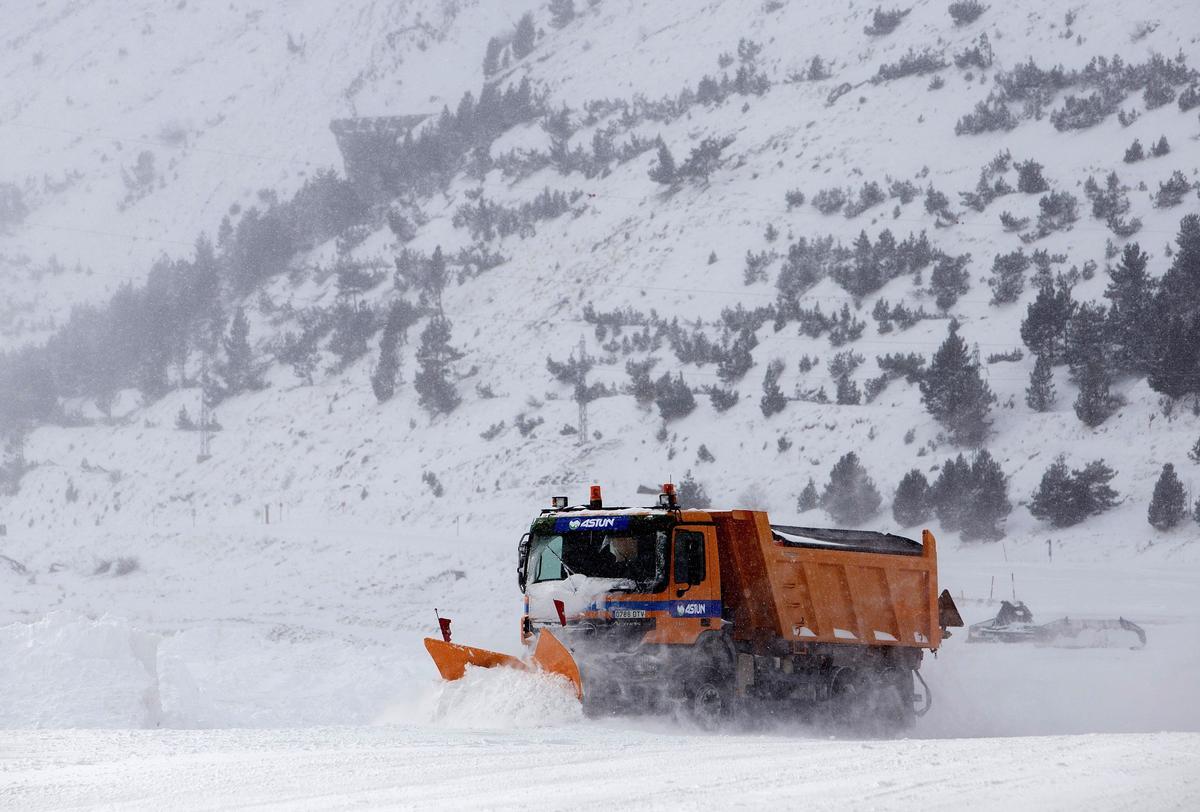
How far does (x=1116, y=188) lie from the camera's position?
1485 inches

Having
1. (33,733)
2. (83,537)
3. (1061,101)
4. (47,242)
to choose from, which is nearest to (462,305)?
(83,537)

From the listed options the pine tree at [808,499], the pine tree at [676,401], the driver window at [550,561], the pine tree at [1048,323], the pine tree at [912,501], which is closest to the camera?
the driver window at [550,561]

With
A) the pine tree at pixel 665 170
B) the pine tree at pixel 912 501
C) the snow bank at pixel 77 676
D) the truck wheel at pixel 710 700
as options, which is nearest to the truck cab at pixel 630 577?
the truck wheel at pixel 710 700

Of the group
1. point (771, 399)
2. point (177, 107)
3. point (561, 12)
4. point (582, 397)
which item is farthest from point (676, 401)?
point (177, 107)

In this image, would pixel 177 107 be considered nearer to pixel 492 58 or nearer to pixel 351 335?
pixel 492 58

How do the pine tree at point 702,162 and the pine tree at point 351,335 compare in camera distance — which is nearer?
the pine tree at point 351,335

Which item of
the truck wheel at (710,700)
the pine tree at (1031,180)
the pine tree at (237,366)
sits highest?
the pine tree at (1031,180)

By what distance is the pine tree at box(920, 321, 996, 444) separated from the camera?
102ft

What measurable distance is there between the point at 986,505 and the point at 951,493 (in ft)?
2.75

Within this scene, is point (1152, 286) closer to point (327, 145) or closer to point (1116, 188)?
point (1116, 188)

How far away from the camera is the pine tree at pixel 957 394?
102 ft

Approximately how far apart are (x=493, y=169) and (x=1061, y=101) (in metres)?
25.4

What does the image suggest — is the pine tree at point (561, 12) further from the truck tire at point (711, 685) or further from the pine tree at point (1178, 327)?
the truck tire at point (711, 685)

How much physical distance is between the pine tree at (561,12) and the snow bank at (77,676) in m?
64.1
